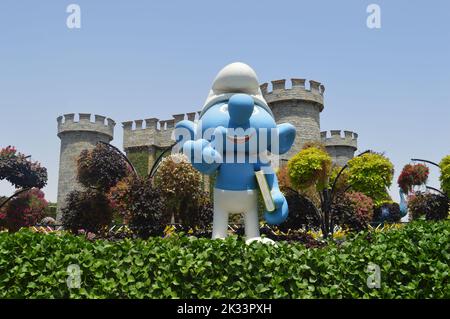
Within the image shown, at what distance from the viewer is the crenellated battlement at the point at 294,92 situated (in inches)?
989

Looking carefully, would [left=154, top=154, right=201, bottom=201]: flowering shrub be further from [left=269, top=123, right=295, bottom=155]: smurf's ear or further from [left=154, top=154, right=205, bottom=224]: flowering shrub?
[left=269, top=123, right=295, bottom=155]: smurf's ear

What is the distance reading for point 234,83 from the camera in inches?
Answer: 334

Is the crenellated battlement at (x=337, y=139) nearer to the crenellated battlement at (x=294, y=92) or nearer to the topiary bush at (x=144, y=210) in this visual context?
the crenellated battlement at (x=294, y=92)

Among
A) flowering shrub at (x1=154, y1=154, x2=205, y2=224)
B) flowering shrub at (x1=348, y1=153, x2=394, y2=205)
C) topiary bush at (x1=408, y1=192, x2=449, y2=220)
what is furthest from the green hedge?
topiary bush at (x1=408, y1=192, x2=449, y2=220)

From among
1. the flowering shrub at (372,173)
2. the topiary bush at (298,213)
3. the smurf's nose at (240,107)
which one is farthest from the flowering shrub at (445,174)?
the smurf's nose at (240,107)

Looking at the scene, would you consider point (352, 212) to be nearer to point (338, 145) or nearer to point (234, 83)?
point (234, 83)

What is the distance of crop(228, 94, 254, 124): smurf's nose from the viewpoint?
763 centimetres

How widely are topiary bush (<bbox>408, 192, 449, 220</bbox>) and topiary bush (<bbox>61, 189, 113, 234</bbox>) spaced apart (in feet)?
38.0

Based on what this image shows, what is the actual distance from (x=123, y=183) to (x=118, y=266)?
25.0 feet

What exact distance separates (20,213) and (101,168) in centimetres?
366

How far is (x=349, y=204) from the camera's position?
1477 cm

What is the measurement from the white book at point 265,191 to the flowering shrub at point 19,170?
8.92 meters
